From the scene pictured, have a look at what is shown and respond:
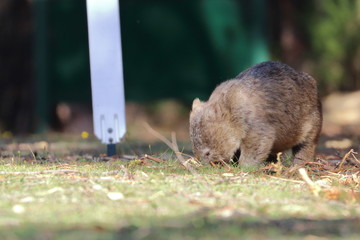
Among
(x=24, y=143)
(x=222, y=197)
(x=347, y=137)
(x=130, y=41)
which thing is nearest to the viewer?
(x=222, y=197)

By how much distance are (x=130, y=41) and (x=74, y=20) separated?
0.88 metres

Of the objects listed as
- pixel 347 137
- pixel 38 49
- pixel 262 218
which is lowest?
pixel 347 137

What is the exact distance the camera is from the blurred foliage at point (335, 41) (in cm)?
1382

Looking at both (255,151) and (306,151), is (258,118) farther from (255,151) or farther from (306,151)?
(306,151)

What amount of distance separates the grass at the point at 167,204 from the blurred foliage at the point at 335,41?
917cm

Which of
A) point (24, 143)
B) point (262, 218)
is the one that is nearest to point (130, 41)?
point (24, 143)

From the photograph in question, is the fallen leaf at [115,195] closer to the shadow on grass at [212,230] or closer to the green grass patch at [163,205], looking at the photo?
the green grass patch at [163,205]

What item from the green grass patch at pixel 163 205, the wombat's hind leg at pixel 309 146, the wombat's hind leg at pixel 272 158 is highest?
the green grass patch at pixel 163 205

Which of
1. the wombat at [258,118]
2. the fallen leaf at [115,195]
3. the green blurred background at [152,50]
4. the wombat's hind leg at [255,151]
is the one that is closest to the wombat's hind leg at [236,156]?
the wombat at [258,118]

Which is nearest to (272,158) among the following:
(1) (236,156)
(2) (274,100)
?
(1) (236,156)

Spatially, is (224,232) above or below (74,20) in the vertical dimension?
below

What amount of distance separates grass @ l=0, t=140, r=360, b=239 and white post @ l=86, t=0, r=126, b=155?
1117 millimetres

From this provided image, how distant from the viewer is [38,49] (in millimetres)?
10273

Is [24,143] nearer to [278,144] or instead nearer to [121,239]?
[278,144]
